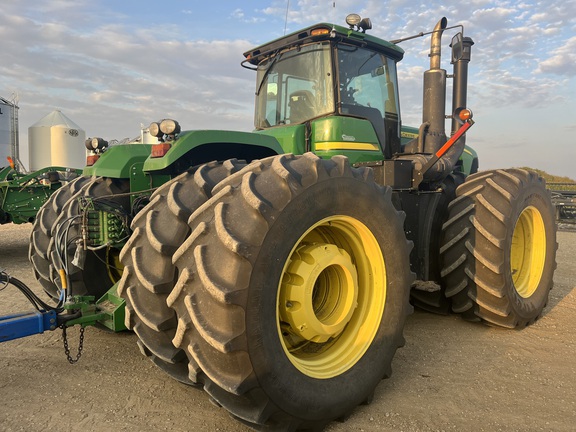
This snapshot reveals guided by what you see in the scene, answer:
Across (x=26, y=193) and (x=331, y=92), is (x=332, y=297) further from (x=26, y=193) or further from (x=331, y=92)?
(x=26, y=193)

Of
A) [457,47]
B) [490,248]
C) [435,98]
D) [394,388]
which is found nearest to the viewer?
[394,388]

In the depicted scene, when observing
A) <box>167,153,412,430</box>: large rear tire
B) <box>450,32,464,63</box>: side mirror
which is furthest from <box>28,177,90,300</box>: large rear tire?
<box>450,32,464,63</box>: side mirror

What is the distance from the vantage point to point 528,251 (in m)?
4.66

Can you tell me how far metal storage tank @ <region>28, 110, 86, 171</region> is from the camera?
19.6 m

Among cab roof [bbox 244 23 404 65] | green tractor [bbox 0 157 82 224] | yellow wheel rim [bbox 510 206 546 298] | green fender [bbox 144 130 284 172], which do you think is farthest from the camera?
green tractor [bbox 0 157 82 224]

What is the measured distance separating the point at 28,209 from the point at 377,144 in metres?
6.36

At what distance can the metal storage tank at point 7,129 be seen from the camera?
18.1 meters

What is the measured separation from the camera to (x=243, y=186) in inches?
88.0

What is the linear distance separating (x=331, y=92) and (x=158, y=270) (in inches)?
93.2

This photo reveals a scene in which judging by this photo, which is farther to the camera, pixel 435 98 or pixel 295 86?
pixel 295 86

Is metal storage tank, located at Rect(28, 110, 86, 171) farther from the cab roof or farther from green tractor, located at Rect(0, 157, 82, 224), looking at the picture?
the cab roof

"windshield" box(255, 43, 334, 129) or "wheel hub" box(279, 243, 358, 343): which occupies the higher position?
"windshield" box(255, 43, 334, 129)

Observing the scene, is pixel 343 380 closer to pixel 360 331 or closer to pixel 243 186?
pixel 360 331

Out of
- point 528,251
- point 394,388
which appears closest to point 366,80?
point 528,251
